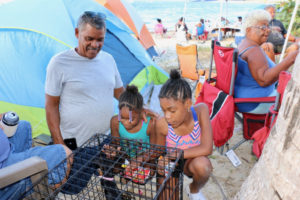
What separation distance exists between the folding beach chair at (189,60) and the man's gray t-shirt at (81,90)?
2.94 metres

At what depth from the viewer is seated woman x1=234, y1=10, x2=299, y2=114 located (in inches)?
93.7

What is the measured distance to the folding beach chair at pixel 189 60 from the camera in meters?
4.63

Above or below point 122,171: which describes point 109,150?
above

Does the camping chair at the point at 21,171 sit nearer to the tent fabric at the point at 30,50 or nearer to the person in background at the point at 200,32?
the tent fabric at the point at 30,50

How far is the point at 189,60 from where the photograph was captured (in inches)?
186

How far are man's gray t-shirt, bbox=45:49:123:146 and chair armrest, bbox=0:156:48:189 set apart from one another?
2.29 feet

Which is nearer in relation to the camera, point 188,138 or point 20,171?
point 20,171

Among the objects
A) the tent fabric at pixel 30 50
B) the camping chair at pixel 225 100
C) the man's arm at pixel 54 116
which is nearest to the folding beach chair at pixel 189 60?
the camping chair at pixel 225 100

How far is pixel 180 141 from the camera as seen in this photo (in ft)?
6.01

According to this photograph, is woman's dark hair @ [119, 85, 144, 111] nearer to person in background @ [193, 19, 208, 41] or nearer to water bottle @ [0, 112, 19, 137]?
water bottle @ [0, 112, 19, 137]

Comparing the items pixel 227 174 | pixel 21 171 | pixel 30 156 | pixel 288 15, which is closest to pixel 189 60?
pixel 227 174

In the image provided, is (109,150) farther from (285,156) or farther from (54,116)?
(285,156)

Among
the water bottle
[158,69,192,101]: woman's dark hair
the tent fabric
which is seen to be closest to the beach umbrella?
the tent fabric

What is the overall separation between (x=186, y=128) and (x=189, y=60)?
123 inches
